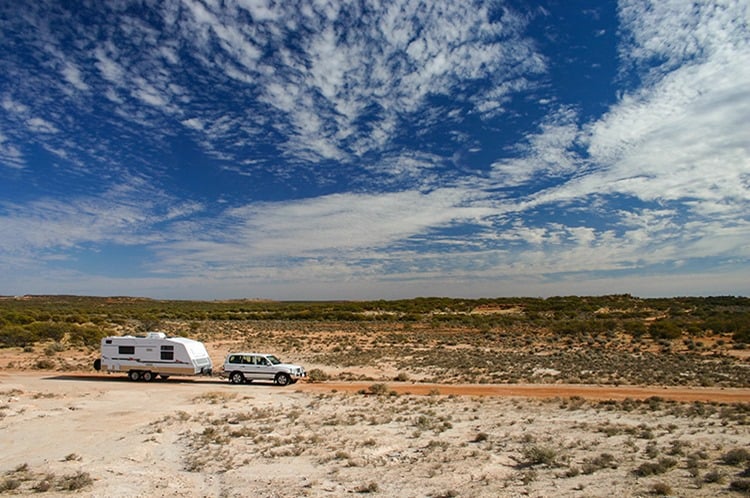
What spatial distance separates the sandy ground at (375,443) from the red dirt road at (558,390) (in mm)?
176

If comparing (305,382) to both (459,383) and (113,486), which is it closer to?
(459,383)

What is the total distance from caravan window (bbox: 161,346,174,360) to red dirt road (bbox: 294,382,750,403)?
284 inches

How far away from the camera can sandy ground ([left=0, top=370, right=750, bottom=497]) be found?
11297 millimetres

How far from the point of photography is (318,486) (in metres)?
11.3

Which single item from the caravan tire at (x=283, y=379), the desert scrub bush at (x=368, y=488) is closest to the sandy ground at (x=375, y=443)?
the desert scrub bush at (x=368, y=488)

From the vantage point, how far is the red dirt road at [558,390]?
870 inches

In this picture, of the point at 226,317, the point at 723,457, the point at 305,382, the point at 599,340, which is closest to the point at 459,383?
the point at 305,382

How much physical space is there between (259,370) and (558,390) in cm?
1547

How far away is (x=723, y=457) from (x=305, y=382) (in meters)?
20.2

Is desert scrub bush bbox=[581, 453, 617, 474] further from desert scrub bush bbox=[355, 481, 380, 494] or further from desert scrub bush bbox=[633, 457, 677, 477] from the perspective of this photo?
desert scrub bush bbox=[355, 481, 380, 494]

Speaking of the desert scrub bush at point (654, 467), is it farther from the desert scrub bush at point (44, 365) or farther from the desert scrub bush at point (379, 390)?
the desert scrub bush at point (44, 365)

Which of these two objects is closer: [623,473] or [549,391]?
[623,473]

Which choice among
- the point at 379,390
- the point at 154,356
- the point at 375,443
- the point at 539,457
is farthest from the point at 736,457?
the point at 154,356

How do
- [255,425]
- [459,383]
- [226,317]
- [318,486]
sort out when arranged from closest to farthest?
[318,486]
[255,425]
[459,383]
[226,317]
